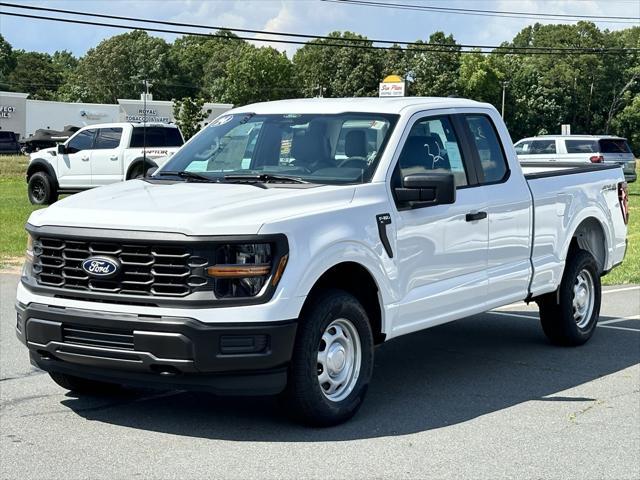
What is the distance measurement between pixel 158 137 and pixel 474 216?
19.6 meters

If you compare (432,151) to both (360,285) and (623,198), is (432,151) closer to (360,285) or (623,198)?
(360,285)

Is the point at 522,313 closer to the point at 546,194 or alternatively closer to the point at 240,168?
the point at 546,194

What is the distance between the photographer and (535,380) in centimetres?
773

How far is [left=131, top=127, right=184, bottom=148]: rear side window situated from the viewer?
84.9 ft

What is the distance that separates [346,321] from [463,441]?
3.21ft

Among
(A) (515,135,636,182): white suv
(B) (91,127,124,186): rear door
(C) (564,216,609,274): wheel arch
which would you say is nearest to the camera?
(C) (564,216,609,274): wheel arch

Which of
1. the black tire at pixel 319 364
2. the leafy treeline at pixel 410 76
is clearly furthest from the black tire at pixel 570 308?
the leafy treeline at pixel 410 76

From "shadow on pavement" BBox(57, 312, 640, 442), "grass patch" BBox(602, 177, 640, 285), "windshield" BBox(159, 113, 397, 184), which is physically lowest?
"grass patch" BBox(602, 177, 640, 285)

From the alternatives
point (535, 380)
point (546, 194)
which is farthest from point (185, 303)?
point (546, 194)

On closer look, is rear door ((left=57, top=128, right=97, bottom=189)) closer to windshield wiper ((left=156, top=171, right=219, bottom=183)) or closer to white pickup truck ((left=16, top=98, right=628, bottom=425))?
white pickup truck ((left=16, top=98, right=628, bottom=425))

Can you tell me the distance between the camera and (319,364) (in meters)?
6.15

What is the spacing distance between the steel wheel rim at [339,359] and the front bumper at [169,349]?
0.41 meters

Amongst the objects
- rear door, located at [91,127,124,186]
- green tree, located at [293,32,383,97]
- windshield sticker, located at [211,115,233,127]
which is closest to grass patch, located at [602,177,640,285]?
windshield sticker, located at [211,115,233,127]

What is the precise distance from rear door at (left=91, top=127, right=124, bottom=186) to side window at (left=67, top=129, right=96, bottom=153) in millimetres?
205
